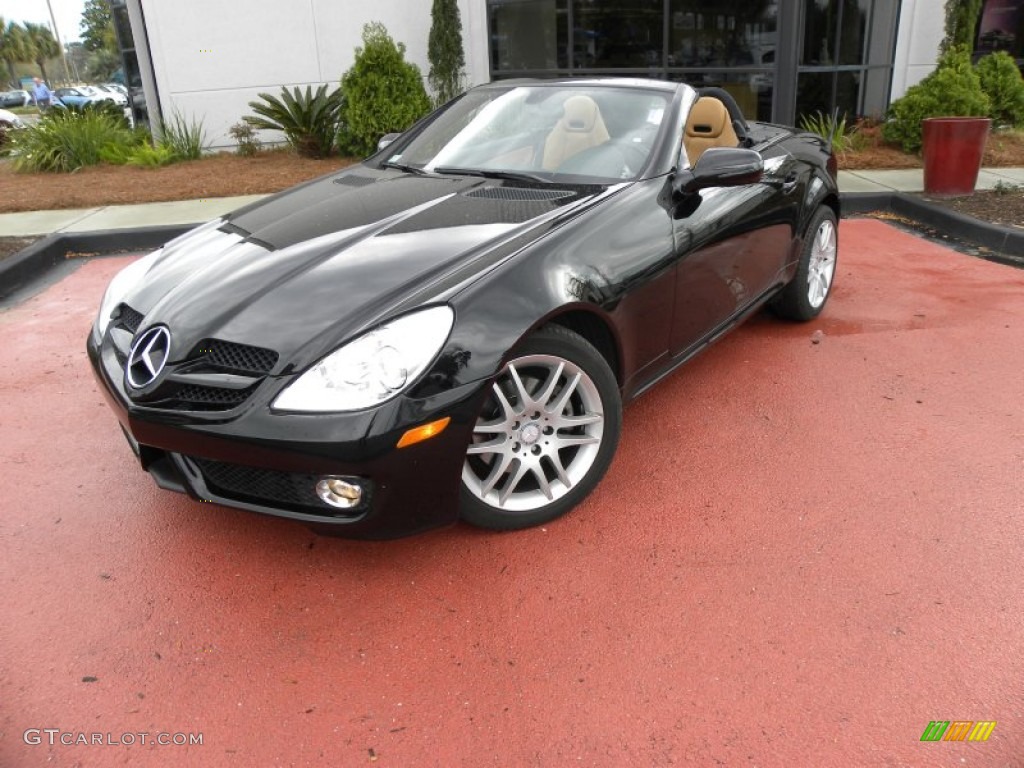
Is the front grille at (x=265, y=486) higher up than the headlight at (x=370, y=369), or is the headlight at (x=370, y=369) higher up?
the headlight at (x=370, y=369)

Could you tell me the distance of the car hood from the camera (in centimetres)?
249

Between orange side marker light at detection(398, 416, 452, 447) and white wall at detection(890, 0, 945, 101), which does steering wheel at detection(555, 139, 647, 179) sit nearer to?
orange side marker light at detection(398, 416, 452, 447)

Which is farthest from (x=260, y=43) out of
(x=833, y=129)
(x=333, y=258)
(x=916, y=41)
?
(x=333, y=258)

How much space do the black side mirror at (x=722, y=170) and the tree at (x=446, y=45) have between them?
26.5 ft

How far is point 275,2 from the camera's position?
430 inches

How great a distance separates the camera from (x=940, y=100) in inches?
368

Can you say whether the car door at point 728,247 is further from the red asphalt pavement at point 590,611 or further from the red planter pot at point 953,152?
the red planter pot at point 953,152

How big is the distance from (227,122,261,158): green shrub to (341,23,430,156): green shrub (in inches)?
68.4

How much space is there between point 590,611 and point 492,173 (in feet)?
6.41

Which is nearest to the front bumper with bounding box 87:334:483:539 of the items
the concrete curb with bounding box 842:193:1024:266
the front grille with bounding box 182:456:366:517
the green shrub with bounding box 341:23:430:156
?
the front grille with bounding box 182:456:366:517

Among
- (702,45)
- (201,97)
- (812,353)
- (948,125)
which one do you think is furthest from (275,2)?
(812,353)

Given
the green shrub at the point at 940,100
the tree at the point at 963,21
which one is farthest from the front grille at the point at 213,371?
the tree at the point at 963,21

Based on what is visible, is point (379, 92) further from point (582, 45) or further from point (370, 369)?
point (370, 369)

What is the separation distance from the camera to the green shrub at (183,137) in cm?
1092
